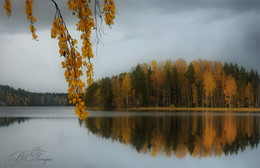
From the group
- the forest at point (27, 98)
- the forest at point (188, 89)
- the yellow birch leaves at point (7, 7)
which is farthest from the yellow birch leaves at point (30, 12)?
the forest at point (27, 98)

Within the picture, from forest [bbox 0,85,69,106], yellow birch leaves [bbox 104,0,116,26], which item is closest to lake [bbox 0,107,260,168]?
yellow birch leaves [bbox 104,0,116,26]

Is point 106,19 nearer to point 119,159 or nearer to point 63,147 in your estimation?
point 119,159

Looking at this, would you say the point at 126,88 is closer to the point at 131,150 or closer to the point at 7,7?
the point at 131,150

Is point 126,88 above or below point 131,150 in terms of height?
above

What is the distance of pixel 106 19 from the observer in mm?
2664

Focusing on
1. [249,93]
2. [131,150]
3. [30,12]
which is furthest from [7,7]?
[249,93]

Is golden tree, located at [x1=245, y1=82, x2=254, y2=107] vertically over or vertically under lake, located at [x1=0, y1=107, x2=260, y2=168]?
over

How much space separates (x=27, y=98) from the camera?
170 metres

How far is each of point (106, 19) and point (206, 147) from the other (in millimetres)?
11628

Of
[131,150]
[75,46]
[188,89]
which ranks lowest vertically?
[131,150]

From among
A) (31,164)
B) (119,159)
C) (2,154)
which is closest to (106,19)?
(31,164)

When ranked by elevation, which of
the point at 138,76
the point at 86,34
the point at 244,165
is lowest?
the point at 244,165

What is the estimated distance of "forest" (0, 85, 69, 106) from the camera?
516 ft

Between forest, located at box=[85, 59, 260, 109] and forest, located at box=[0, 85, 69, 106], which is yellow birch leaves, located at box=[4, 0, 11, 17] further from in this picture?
forest, located at box=[0, 85, 69, 106]
